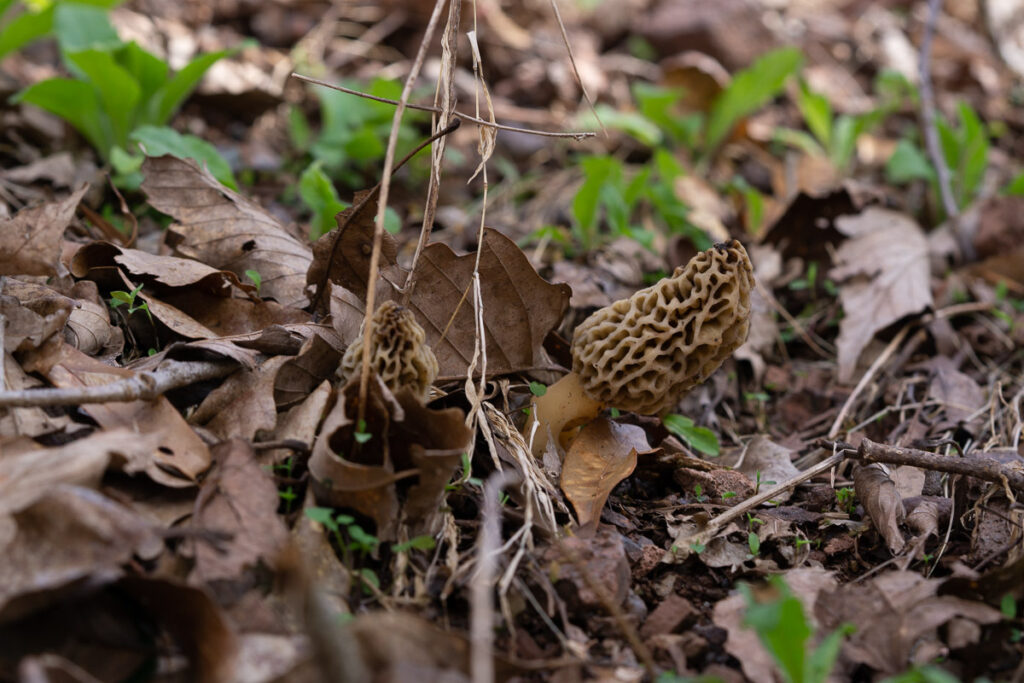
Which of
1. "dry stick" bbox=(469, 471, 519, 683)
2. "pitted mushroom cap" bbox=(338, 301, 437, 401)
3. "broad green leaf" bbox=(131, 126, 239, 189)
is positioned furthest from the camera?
"broad green leaf" bbox=(131, 126, 239, 189)

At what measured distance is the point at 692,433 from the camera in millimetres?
2957

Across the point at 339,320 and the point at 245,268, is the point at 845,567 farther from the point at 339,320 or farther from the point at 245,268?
the point at 245,268

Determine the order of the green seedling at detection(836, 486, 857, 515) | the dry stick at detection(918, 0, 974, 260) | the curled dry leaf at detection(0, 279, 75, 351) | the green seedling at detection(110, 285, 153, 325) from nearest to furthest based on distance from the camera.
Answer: the curled dry leaf at detection(0, 279, 75, 351) → the green seedling at detection(110, 285, 153, 325) → the green seedling at detection(836, 486, 857, 515) → the dry stick at detection(918, 0, 974, 260)

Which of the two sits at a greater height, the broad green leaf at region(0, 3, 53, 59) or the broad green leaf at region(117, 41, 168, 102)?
the broad green leaf at region(0, 3, 53, 59)

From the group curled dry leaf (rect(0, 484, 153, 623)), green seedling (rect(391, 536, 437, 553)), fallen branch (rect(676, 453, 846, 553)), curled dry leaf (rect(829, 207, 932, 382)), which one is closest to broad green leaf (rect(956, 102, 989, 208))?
curled dry leaf (rect(829, 207, 932, 382))

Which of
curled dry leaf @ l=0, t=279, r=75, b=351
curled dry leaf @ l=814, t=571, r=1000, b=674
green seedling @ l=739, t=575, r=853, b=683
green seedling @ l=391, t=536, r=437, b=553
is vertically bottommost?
curled dry leaf @ l=814, t=571, r=1000, b=674

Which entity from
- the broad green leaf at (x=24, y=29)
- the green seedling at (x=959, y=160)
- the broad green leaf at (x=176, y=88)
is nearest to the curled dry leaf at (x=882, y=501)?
the green seedling at (x=959, y=160)

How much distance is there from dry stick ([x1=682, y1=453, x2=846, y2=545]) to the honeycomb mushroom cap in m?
0.43

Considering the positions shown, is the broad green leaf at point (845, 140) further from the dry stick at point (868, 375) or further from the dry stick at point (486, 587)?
the dry stick at point (486, 587)

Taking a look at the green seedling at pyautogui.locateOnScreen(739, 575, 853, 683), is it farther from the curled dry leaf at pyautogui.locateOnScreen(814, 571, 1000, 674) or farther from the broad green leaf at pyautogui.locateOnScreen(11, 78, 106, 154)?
the broad green leaf at pyautogui.locateOnScreen(11, 78, 106, 154)

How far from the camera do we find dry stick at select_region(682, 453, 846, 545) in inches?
91.7

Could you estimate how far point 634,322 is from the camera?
258 centimetres

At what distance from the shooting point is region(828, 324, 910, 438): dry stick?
10.3 feet

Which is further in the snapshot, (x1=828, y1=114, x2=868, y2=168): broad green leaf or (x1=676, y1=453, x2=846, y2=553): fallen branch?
(x1=828, y1=114, x2=868, y2=168): broad green leaf
